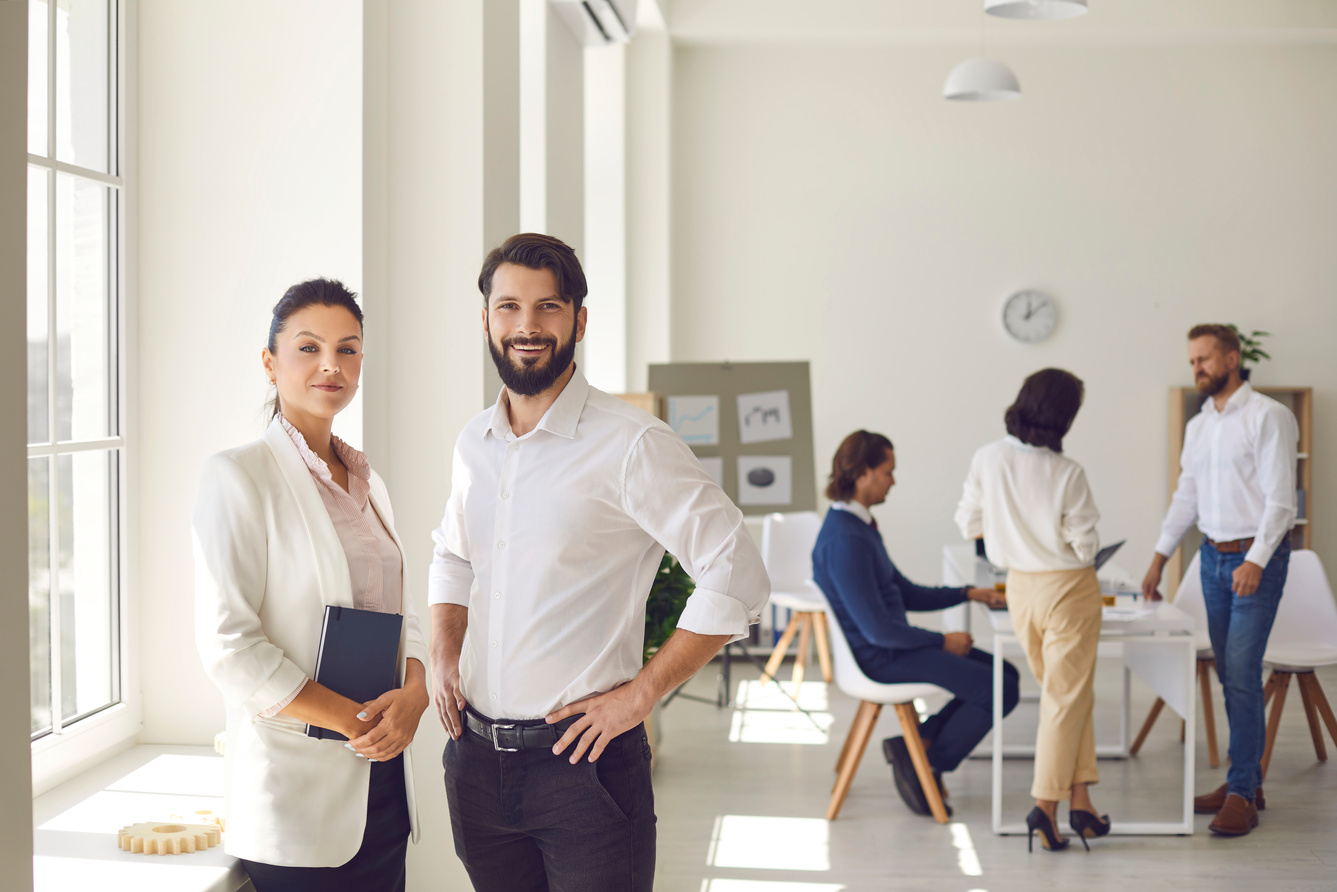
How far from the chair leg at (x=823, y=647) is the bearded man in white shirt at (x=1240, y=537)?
7.27ft

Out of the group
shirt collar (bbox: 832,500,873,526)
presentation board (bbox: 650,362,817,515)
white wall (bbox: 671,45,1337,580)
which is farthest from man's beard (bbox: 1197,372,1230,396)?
white wall (bbox: 671,45,1337,580)

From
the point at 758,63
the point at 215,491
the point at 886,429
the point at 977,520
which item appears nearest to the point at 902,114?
the point at 758,63

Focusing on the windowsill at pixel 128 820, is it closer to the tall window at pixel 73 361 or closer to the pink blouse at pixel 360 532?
the tall window at pixel 73 361

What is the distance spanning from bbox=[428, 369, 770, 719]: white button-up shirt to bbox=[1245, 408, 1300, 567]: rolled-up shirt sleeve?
2.91 meters

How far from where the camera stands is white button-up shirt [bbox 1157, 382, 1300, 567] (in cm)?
380

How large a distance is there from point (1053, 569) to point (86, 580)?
9.68ft

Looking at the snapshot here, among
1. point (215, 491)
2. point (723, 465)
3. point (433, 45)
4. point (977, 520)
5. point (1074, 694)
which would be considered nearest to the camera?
point (215, 491)

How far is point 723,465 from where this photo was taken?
5.94 meters

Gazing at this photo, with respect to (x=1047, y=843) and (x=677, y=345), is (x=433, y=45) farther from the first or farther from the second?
(x=677, y=345)

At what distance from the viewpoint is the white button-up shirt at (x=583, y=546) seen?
1675 millimetres

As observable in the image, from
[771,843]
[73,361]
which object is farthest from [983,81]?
[73,361]

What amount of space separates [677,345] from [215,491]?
553cm

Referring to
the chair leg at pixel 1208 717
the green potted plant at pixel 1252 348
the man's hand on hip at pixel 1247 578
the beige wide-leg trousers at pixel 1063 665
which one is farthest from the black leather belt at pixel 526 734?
the green potted plant at pixel 1252 348

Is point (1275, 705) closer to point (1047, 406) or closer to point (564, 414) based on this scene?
point (1047, 406)
